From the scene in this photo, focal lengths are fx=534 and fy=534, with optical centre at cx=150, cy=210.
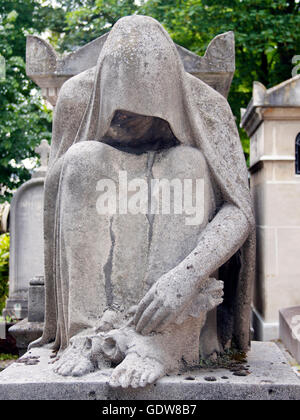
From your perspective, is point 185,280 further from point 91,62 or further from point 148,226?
point 91,62

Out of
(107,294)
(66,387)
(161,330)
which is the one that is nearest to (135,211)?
(107,294)

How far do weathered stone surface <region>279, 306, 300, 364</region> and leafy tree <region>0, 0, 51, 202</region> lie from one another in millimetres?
8397

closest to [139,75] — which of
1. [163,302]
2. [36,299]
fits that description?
[163,302]

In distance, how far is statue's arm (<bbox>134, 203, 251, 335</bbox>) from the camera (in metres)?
2.48

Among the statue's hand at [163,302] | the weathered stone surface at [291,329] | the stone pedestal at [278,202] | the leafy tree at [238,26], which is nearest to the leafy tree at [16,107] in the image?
the leafy tree at [238,26]

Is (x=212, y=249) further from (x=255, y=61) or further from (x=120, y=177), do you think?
(x=255, y=61)

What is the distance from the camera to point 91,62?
14.6ft

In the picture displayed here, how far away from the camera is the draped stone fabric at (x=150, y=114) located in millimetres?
2814

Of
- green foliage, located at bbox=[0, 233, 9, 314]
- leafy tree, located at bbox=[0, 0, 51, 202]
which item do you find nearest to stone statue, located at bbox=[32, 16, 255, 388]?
green foliage, located at bbox=[0, 233, 9, 314]

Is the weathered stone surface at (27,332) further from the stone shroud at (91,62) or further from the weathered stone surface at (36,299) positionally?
the stone shroud at (91,62)

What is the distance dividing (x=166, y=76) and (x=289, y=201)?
3155 millimetres

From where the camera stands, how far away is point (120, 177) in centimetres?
294

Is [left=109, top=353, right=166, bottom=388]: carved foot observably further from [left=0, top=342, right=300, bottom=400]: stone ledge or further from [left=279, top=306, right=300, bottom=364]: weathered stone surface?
[left=279, top=306, right=300, bottom=364]: weathered stone surface

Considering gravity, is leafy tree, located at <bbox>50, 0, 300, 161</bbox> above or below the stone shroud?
above
